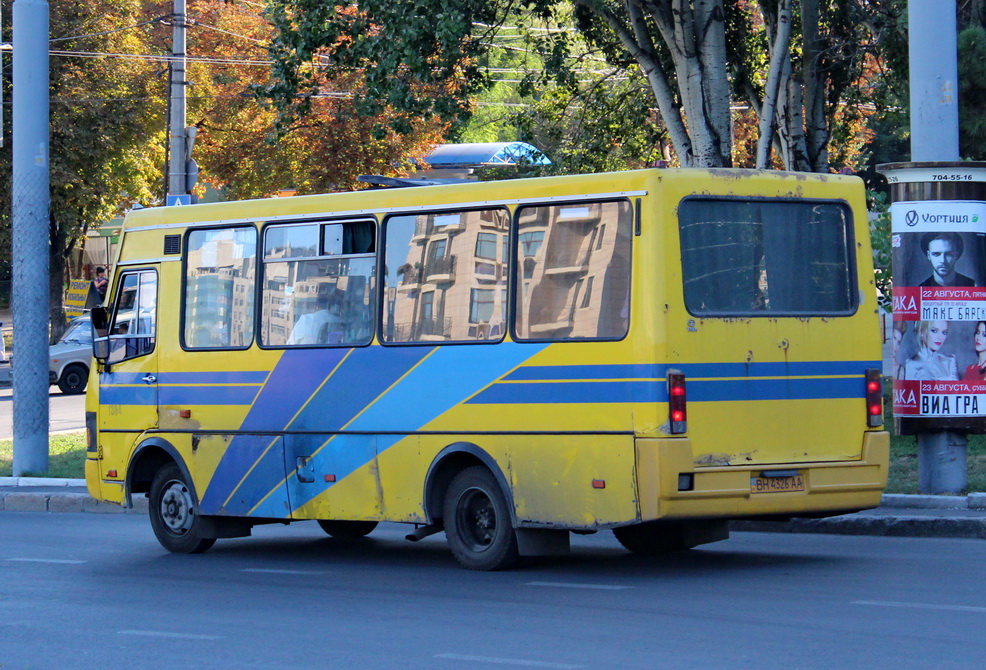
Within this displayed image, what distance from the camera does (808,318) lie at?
10.2 metres

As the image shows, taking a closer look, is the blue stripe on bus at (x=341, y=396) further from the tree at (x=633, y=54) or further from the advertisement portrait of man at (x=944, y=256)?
the tree at (x=633, y=54)

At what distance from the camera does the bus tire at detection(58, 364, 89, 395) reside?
32.3 meters

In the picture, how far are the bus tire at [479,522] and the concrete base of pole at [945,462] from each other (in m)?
4.37

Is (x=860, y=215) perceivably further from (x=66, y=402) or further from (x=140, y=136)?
(x=140, y=136)

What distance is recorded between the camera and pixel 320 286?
11.6 meters

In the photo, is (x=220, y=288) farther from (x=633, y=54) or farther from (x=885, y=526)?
(x=633, y=54)

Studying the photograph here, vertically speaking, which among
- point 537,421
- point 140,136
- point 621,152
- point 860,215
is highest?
point 140,136

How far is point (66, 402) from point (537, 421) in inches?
862

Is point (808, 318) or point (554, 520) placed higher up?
point (808, 318)

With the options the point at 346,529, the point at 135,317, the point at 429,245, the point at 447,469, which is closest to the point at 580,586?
the point at 447,469

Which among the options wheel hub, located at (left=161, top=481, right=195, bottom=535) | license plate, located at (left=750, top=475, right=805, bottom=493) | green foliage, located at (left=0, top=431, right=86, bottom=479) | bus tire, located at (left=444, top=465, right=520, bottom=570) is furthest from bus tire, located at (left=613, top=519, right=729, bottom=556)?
green foliage, located at (left=0, top=431, right=86, bottom=479)

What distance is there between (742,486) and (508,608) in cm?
180

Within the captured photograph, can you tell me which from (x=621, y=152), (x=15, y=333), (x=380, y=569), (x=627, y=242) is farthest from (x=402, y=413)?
(x=621, y=152)

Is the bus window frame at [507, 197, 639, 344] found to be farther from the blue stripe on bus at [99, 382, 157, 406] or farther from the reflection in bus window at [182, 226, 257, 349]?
the blue stripe on bus at [99, 382, 157, 406]
